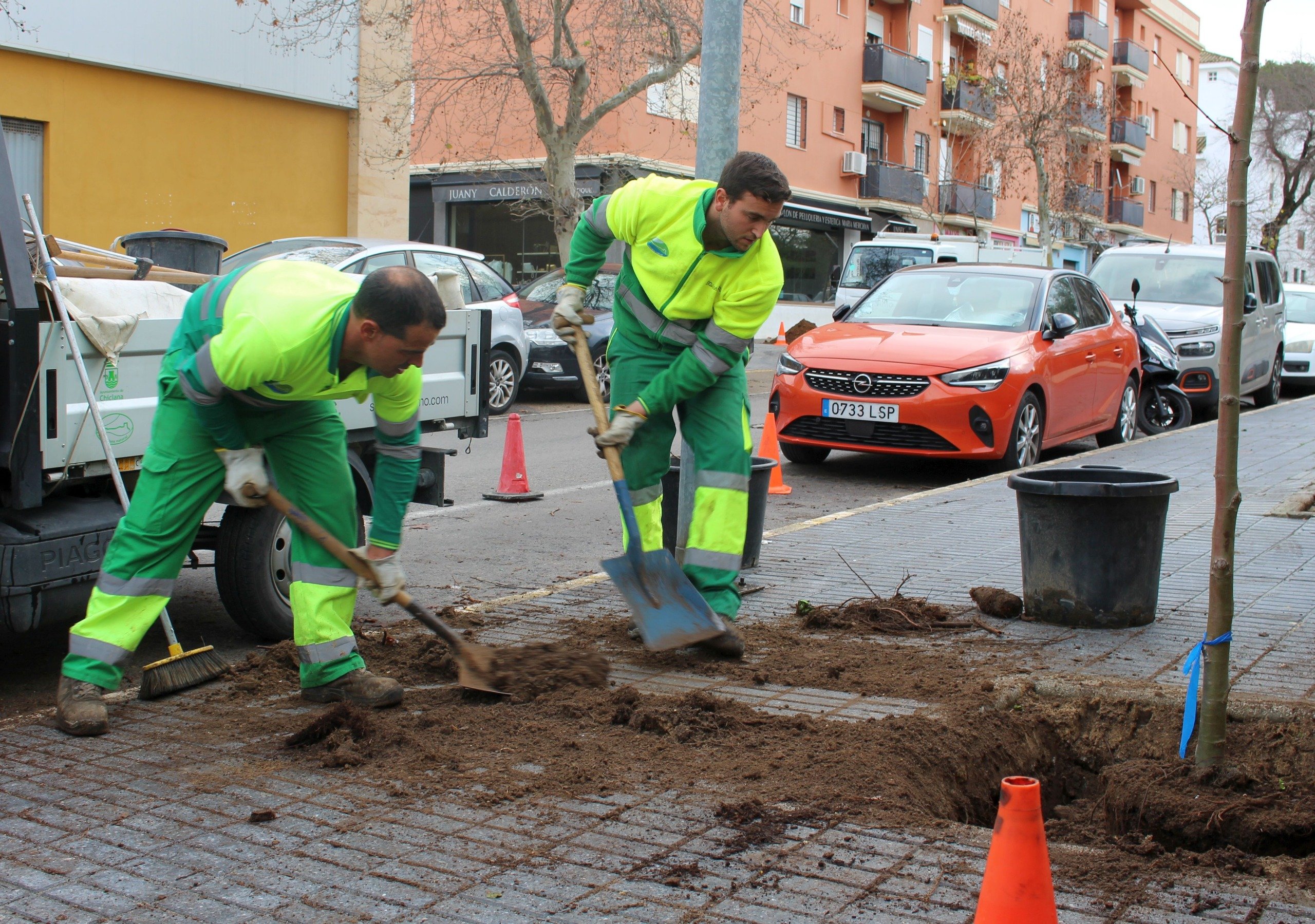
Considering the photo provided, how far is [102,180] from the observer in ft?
55.1

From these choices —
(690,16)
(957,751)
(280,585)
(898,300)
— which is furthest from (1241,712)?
(690,16)

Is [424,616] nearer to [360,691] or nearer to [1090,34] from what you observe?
[360,691]

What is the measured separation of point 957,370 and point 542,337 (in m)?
6.83

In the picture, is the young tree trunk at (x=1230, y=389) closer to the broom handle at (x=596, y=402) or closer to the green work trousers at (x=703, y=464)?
the green work trousers at (x=703, y=464)

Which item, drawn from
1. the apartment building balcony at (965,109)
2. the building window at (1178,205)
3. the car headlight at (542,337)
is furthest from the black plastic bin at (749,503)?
the building window at (1178,205)

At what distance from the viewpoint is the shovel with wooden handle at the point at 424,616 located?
13.8 feet

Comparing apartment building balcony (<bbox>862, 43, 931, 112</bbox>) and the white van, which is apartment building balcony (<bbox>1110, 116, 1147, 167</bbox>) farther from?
the white van

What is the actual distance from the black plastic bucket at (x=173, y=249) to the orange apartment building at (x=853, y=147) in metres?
15.6

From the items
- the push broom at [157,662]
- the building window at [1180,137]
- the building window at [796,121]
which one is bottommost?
the push broom at [157,662]

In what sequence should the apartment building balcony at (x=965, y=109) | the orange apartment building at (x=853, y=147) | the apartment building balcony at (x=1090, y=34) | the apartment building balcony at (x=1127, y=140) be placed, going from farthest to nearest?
the apartment building balcony at (x=1127, y=140) < the apartment building balcony at (x=1090, y=34) < the apartment building balcony at (x=965, y=109) < the orange apartment building at (x=853, y=147)

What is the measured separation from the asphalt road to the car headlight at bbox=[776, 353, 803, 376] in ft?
2.87

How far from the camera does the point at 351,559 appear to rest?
4258 mm

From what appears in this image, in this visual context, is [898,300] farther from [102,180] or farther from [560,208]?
[102,180]

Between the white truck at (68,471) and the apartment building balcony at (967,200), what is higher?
the apartment building balcony at (967,200)
